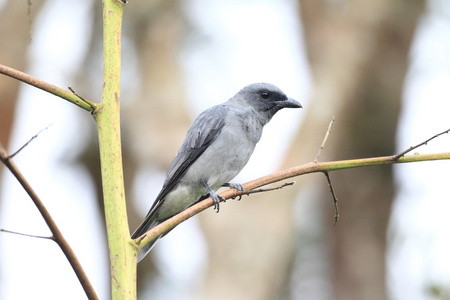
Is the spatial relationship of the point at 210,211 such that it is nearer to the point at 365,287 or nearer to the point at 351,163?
the point at 365,287

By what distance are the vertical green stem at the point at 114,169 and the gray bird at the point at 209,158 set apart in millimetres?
2369

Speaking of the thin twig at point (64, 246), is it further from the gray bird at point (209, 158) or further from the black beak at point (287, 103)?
the black beak at point (287, 103)

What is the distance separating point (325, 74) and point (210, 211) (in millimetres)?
3023

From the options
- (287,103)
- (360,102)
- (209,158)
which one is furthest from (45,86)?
(360,102)

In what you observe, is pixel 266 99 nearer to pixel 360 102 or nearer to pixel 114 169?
pixel 114 169

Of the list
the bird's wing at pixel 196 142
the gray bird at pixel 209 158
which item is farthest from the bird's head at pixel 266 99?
the bird's wing at pixel 196 142

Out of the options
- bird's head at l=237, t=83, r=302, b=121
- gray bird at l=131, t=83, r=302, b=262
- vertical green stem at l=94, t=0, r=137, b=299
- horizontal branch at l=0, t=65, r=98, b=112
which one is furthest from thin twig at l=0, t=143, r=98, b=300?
bird's head at l=237, t=83, r=302, b=121

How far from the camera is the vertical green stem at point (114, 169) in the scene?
182 centimetres

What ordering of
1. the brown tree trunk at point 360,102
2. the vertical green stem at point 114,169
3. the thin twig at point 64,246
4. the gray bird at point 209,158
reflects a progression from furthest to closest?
the brown tree trunk at point 360,102 → the gray bird at point 209,158 → the vertical green stem at point 114,169 → the thin twig at point 64,246

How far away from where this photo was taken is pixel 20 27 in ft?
30.8

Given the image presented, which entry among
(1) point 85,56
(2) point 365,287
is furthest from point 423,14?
(1) point 85,56

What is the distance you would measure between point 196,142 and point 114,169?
2.76 metres

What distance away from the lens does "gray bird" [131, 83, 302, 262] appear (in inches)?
178

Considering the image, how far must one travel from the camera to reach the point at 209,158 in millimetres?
4531
